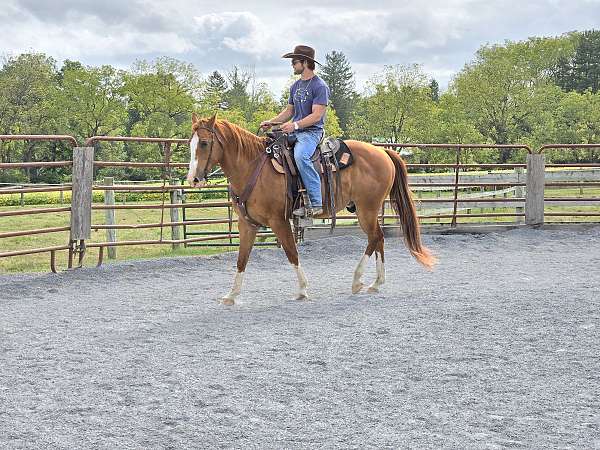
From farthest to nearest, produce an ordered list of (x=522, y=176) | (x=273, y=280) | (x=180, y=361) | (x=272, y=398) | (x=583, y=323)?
(x=522, y=176) → (x=273, y=280) → (x=583, y=323) → (x=180, y=361) → (x=272, y=398)

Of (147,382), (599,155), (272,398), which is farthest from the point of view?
(599,155)

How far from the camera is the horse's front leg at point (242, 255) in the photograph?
722 cm

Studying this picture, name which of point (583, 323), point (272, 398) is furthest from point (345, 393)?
point (583, 323)

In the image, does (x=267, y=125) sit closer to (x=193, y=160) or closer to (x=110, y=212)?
(x=193, y=160)

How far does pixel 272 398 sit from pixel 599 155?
43733 mm

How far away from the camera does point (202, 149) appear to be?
691cm

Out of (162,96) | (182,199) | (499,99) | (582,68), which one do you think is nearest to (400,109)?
(499,99)

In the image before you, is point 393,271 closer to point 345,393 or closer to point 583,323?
point 583,323

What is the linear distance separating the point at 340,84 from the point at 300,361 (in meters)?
75.5

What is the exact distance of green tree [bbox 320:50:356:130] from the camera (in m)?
74.6

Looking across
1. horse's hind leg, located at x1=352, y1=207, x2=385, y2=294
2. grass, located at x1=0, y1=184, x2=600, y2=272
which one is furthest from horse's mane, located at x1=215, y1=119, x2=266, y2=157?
grass, located at x1=0, y1=184, x2=600, y2=272

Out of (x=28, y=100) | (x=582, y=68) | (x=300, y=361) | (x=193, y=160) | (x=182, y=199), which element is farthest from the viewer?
(x=582, y=68)

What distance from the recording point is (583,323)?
612 centimetres

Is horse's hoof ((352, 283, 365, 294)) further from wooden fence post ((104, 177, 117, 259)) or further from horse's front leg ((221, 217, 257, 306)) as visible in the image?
wooden fence post ((104, 177, 117, 259))
